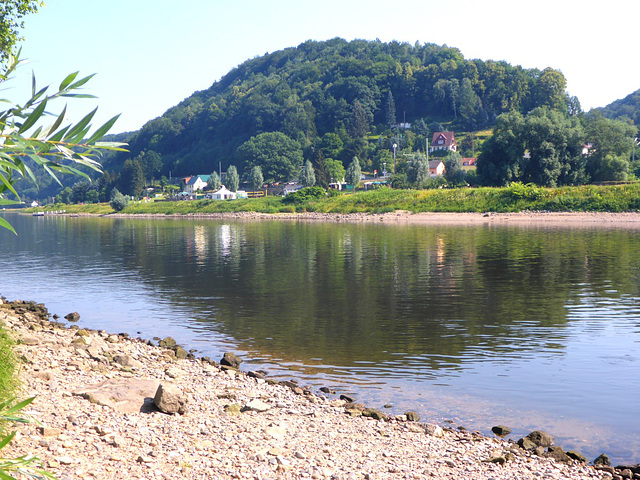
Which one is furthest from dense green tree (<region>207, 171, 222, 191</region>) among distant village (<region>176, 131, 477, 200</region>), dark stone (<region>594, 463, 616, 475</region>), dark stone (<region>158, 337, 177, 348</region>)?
dark stone (<region>594, 463, 616, 475</region>)

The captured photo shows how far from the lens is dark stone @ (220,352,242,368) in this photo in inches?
687

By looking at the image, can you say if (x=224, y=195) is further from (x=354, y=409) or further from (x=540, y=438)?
(x=540, y=438)

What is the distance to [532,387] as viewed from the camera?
600 inches

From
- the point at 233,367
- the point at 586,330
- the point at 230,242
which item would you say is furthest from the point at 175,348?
the point at 230,242

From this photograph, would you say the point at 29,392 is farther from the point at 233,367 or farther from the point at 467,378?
the point at 467,378

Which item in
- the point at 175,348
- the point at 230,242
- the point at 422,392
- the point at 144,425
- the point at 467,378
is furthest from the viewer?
the point at 230,242

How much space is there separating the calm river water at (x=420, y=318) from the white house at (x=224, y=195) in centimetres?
12109

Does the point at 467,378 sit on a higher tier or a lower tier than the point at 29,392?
lower

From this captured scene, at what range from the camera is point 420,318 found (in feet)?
78.1

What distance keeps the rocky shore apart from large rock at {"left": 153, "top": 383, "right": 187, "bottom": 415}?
0.07ft

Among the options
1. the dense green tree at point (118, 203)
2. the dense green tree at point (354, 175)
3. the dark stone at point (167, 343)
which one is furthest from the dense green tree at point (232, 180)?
the dark stone at point (167, 343)

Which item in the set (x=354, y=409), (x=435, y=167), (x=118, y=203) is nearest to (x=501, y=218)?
(x=435, y=167)

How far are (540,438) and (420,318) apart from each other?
1224cm

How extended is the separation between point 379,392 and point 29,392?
817 cm
